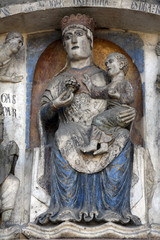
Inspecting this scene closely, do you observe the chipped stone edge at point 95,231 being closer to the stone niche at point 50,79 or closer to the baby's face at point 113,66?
the stone niche at point 50,79

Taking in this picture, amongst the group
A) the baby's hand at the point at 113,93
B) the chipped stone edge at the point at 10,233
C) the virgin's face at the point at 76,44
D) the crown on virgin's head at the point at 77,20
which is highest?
the crown on virgin's head at the point at 77,20

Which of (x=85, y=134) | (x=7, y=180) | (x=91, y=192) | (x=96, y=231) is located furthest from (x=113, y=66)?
(x=96, y=231)

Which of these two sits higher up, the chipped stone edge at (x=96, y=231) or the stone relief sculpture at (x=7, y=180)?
the stone relief sculpture at (x=7, y=180)

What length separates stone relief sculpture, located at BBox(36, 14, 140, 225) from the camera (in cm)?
947

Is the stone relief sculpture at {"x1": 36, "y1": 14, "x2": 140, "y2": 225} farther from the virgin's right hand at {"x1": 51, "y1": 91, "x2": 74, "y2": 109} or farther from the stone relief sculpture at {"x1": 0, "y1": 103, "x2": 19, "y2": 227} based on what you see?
the stone relief sculpture at {"x1": 0, "y1": 103, "x2": 19, "y2": 227}

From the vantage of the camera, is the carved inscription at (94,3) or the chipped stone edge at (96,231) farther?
the carved inscription at (94,3)

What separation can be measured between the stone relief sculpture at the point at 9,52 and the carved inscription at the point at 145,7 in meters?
1.51

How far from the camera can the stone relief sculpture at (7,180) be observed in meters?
9.73

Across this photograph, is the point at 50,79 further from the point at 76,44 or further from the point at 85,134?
the point at 85,134

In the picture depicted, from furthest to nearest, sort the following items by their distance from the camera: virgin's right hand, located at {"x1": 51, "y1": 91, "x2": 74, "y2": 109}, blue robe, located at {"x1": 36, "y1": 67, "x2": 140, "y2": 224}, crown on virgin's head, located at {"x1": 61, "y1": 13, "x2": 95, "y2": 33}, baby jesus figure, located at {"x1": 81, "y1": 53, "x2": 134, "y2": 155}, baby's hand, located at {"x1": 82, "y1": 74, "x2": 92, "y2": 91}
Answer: crown on virgin's head, located at {"x1": 61, "y1": 13, "x2": 95, "y2": 33}, baby's hand, located at {"x1": 82, "y1": 74, "x2": 92, "y2": 91}, virgin's right hand, located at {"x1": 51, "y1": 91, "x2": 74, "y2": 109}, baby jesus figure, located at {"x1": 81, "y1": 53, "x2": 134, "y2": 155}, blue robe, located at {"x1": 36, "y1": 67, "x2": 140, "y2": 224}

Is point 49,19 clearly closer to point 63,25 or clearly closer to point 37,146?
point 63,25

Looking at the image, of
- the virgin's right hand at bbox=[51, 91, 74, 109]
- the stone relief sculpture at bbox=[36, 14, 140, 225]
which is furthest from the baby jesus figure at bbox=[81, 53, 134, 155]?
the virgin's right hand at bbox=[51, 91, 74, 109]

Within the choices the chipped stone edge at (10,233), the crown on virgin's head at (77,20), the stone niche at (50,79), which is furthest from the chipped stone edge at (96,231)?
the crown on virgin's head at (77,20)

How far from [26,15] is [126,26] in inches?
53.2
